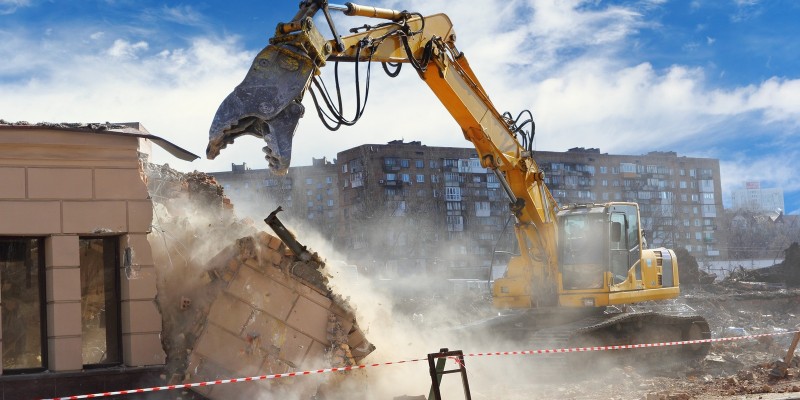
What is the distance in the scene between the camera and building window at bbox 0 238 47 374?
9.60 metres

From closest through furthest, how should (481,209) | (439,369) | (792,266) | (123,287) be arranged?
(439,369) < (123,287) < (792,266) < (481,209)

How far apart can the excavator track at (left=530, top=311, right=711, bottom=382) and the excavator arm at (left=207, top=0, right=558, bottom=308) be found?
88 cm

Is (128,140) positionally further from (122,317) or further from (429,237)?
(429,237)

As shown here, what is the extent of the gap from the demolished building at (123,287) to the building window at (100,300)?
1cm

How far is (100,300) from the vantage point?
10.1 metres

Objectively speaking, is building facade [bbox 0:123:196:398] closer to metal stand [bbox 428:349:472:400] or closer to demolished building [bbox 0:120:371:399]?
demolished building [bbox 0:120:371:399]

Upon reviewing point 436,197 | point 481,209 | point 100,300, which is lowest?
point 100,300

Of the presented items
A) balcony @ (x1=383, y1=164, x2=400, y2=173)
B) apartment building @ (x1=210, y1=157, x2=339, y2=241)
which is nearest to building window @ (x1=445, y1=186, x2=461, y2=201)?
balcony @ (x1=383, y1=164, x2=400, y2=173)

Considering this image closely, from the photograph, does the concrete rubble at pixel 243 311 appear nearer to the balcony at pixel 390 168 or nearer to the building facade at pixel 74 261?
the building facade at pixel 74 261

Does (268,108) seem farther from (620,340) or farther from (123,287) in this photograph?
(620,340)

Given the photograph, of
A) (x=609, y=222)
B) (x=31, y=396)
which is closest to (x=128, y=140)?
(x=31, y=396)

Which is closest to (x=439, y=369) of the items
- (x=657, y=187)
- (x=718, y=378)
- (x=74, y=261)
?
(x=74, y=261)

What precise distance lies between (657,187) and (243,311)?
89140mm

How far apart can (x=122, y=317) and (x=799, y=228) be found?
105325 millimetres
